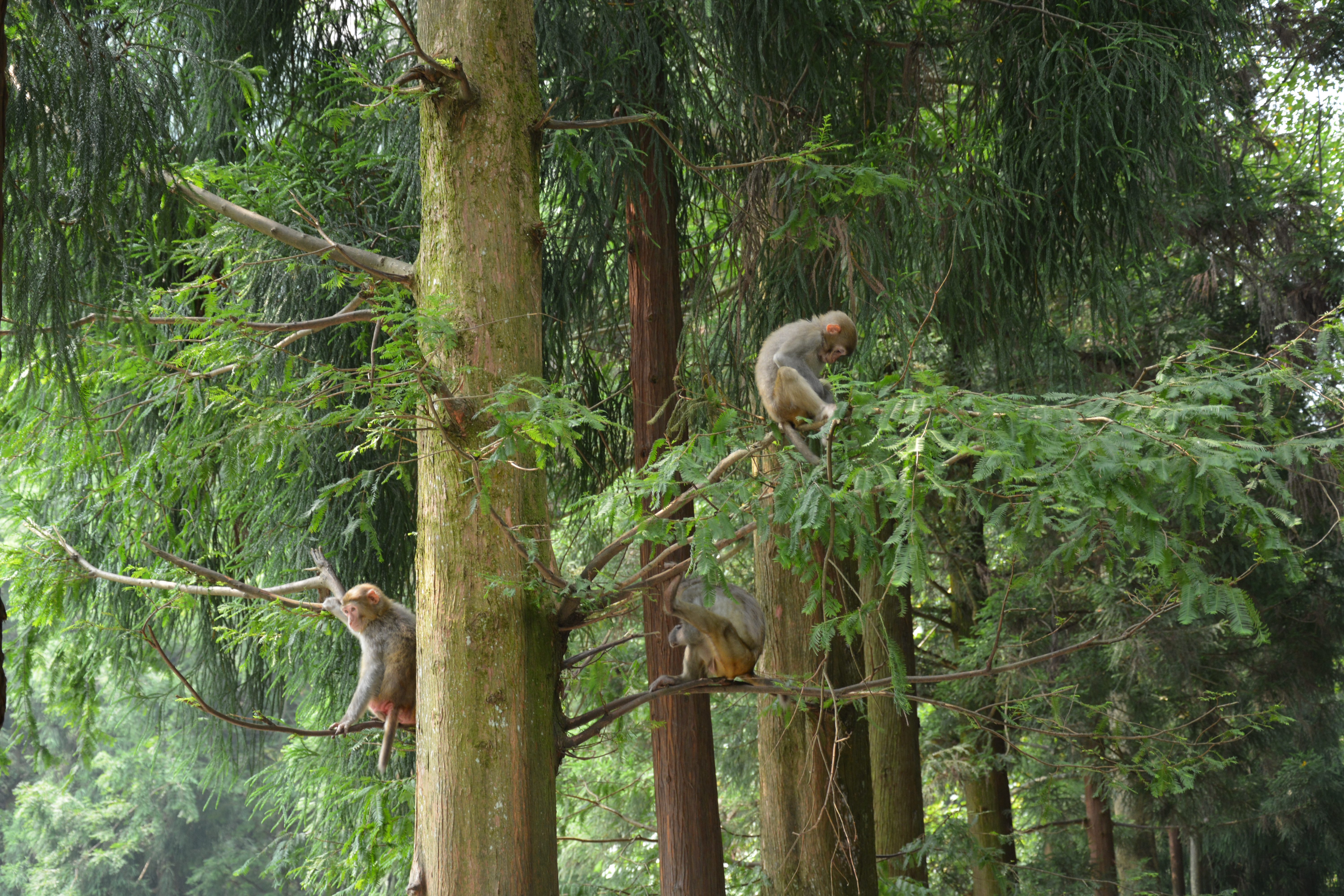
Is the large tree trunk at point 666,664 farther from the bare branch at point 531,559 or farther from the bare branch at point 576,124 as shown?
the bare branch at point 531,559

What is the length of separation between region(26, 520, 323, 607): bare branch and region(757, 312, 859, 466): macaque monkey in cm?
209

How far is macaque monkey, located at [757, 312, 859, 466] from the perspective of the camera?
179 inches

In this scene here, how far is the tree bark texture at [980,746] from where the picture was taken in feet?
29.2

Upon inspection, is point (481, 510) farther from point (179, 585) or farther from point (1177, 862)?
point (1177, 862)

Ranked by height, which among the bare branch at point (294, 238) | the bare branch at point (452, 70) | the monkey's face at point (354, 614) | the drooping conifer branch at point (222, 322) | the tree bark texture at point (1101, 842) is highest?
the bare branch at point (452, 70)

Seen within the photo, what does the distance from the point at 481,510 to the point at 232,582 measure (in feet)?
3.66

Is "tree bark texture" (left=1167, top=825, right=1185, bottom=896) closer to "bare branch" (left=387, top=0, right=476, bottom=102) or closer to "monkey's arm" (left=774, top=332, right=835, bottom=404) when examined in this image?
"monkey's arm" (left=774, top=332, right=835, bottom=404)

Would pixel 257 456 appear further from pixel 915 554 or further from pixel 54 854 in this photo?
pixel 54 854

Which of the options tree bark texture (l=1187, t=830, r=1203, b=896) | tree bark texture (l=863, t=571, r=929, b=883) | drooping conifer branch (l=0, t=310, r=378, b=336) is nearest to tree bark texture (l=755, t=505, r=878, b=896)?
tree bark texture (l=863, t=571, r=929, b=883)

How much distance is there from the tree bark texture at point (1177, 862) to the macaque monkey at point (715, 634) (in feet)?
28.1

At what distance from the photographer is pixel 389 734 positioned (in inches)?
159

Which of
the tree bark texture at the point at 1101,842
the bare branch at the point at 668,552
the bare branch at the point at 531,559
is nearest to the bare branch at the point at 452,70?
the bare branch at the point at 531,559

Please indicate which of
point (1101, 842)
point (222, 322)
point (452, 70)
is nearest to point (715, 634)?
point (222, 322)

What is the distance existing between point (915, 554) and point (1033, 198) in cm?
349
